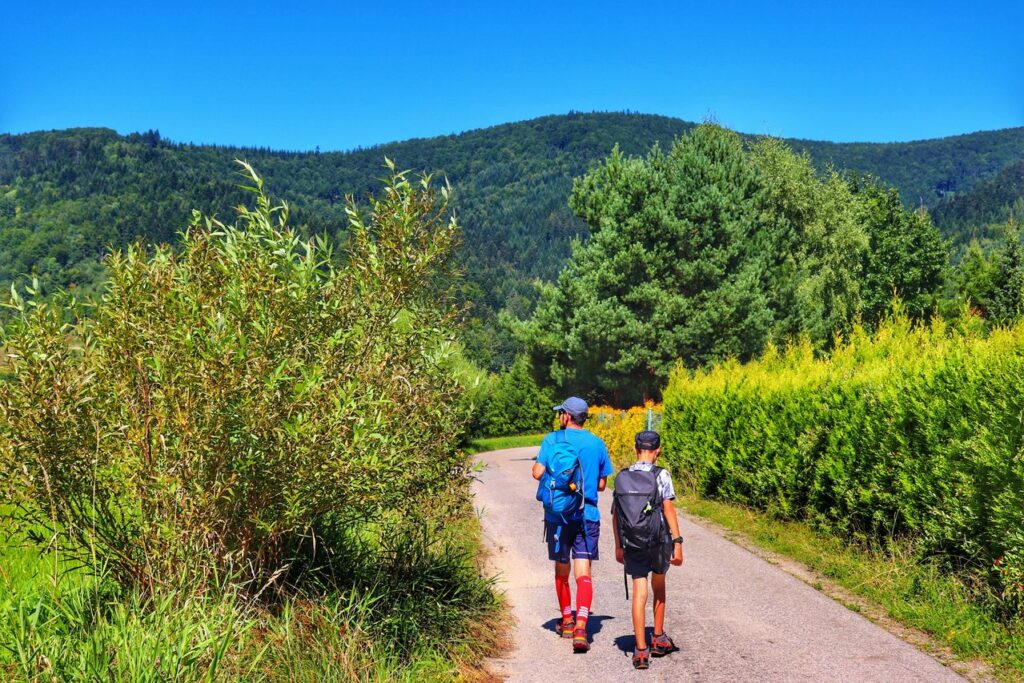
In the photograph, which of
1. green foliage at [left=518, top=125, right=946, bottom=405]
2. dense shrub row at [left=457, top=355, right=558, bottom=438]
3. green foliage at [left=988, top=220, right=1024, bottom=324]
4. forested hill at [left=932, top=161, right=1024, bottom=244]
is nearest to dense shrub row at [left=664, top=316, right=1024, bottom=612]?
green foliage at [left=518, top=125, right=946, bottom=405]

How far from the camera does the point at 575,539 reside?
727cm

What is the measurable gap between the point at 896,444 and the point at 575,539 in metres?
4.11

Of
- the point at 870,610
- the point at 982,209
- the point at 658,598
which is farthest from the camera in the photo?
the point at 982,209

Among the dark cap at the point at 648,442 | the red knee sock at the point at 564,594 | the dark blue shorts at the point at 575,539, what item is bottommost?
the red knee sock at the point at 564,594

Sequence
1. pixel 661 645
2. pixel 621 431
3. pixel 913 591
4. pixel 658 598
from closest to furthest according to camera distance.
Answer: pixel 661 645, pixel 658 598, pixel 913 591, pixel 621 431

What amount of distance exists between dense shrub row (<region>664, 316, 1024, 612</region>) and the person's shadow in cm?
318

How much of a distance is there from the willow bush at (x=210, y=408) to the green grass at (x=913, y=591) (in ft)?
14.0

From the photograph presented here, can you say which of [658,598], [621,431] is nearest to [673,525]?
[658,598]

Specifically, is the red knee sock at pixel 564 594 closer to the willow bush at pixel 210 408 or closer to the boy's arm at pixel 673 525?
the boy's arm at pixel 673 525

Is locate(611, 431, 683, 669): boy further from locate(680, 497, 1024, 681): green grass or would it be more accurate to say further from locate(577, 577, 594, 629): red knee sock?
locate(680, 497, 1024, 681): green grass

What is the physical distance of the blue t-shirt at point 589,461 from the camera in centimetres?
719

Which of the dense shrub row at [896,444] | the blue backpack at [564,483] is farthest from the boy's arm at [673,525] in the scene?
the dense shrub row at [896,444]

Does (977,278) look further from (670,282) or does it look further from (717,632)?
(717,632)

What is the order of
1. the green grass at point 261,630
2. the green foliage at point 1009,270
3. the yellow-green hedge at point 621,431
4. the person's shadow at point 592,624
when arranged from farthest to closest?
1. the green foliage at point 1009,270
2. the yellow-green hedge at point 621,431
3. the person's shadow at point 592,624
4. the green grass at point 261,630
